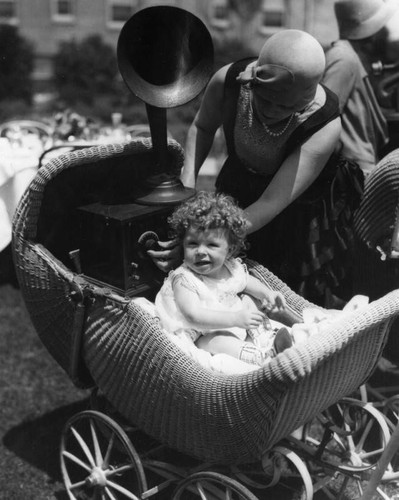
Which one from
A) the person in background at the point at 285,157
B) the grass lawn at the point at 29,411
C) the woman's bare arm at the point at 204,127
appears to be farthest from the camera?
the grass lawn at the point at 29,411

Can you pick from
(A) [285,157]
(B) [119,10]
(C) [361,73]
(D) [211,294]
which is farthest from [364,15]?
(B) [119,10]

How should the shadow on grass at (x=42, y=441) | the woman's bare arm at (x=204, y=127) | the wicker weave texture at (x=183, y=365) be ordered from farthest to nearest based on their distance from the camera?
the shadow on grass at (x=42, y=441)
the woman's bare arm at (x=204, y=127)
the wicker weave texture at (x=183, y=365)

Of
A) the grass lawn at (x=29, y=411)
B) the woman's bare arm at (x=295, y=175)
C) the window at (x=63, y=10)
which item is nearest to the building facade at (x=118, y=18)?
the window at (x=63, y=10)

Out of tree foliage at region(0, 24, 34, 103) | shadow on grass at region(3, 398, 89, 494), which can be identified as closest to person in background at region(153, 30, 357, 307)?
shadow on grass at region(3, 398, 89, 494)

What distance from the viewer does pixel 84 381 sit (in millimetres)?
2557

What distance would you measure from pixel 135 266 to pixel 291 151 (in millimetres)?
646

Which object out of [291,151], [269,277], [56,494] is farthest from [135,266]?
[56,494]

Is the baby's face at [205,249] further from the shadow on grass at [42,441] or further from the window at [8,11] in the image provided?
the window at [8,11]

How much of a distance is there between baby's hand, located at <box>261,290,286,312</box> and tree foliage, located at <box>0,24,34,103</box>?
43.3ft

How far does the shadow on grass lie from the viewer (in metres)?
2.93

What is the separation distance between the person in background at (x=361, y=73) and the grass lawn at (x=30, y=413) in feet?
6.13

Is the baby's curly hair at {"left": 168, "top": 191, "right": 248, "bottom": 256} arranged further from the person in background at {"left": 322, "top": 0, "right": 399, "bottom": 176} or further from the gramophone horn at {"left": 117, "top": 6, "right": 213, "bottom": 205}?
the person in background at {"left": 322, "top": 0, "right": 399, "bottom": 176}

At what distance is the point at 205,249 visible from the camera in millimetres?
2336

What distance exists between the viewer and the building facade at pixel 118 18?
16562 millimetres
